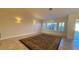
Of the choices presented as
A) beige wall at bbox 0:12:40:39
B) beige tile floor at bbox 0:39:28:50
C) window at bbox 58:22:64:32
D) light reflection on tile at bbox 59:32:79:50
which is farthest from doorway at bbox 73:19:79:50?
beige tile floor at bbox 0:39:28:50

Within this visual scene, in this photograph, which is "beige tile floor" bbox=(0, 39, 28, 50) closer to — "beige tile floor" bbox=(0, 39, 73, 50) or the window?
"beige tile floor" bbox=(0, 39, 73, 50)

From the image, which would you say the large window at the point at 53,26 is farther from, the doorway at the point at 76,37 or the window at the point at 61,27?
the doorway at the point at 76,37

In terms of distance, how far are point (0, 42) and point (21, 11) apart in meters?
0.49

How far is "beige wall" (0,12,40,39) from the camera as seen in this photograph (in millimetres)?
1196

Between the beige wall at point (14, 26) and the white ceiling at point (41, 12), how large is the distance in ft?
0.16

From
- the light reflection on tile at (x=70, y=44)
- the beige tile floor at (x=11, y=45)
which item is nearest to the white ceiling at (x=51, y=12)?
the light reflection on tile at (x=70, y=44)

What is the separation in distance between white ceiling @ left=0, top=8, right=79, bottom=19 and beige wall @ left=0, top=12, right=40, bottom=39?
0.05 m

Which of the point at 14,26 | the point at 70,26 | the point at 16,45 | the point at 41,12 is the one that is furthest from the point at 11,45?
the point at 70,26

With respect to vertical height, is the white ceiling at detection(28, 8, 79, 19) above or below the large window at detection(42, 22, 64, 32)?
above

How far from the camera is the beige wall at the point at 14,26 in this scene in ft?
3.92

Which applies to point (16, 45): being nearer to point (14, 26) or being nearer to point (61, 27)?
point (14, 26)
